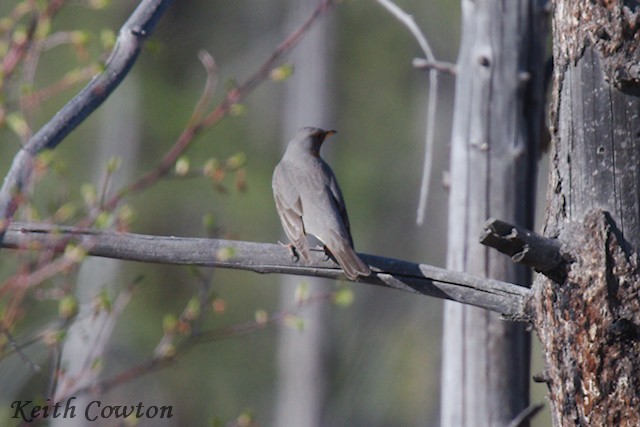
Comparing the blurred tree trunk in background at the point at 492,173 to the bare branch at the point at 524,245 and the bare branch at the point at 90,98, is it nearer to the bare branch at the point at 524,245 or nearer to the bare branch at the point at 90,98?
the bare branch at the point at 524,245

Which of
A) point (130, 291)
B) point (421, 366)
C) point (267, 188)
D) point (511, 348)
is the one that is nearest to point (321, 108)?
point (267, 188)

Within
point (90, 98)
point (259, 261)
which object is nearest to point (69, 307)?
point (90, 98)

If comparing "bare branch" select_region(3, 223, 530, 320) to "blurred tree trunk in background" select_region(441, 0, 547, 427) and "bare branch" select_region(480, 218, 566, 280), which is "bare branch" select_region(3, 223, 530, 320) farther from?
"blurred tree trunk in background" select_region(441, 0, 547, 427)

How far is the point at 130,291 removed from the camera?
144 inches

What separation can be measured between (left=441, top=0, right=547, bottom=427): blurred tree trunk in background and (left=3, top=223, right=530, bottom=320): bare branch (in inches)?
41.8

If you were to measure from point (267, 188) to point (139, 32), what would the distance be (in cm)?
1762

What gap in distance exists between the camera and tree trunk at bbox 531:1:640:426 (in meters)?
3.29

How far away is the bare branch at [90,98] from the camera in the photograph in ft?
10.8

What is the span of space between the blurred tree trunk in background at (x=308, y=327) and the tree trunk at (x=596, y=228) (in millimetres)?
12280

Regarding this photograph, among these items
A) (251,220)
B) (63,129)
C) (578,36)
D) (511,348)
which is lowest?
(511,348)

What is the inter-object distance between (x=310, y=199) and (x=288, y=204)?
0.16 m

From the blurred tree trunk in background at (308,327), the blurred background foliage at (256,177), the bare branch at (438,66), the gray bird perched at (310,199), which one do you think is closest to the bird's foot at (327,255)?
the gray bird perched at (310,199)

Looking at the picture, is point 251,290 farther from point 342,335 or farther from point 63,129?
point 63,129

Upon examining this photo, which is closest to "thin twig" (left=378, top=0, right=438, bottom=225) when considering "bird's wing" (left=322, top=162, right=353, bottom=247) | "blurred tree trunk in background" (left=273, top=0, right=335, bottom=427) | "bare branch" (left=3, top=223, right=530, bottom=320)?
"bird's wing" (left=322, top=162, right=353, bottom=247)
